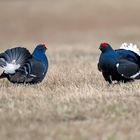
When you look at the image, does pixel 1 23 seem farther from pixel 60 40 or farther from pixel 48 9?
pixel 60 40

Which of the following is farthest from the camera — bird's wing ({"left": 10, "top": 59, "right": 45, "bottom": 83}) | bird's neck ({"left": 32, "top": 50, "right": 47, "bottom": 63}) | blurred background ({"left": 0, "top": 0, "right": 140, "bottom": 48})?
blurred background ({"left": 0, "top": 0, "right": 140, "bottom": 48})

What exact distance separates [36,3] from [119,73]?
33632 mm

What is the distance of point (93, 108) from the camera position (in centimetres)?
808

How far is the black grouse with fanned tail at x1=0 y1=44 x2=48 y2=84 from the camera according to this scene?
10.7 meters

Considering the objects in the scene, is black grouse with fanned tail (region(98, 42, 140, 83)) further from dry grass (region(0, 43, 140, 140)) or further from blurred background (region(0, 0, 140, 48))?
blurred background (region(0, 0, 140, 48))

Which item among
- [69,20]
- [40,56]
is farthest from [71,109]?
[69,20]

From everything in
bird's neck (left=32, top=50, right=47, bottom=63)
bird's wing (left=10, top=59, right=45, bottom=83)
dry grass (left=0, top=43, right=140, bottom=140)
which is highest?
bird's neck (left=32, top=50, right=47, bottom=63)

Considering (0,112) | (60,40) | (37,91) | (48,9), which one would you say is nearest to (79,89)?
(37,91)

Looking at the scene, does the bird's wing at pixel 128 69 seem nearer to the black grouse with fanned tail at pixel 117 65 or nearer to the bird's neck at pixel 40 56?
the black grouse with fanned tail at pixel 117 65

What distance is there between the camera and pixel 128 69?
11016mm

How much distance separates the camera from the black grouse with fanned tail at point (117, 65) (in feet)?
35.6

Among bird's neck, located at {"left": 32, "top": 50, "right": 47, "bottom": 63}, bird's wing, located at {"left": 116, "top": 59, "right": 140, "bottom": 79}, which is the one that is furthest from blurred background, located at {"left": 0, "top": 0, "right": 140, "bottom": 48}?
bird's wing, located at {"left": 116, "top": 59, "right": 140, "bottom": 79}

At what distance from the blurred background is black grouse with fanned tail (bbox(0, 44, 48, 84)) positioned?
23.8 metres

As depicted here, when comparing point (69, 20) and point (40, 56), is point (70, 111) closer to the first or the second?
point (40, 56)
